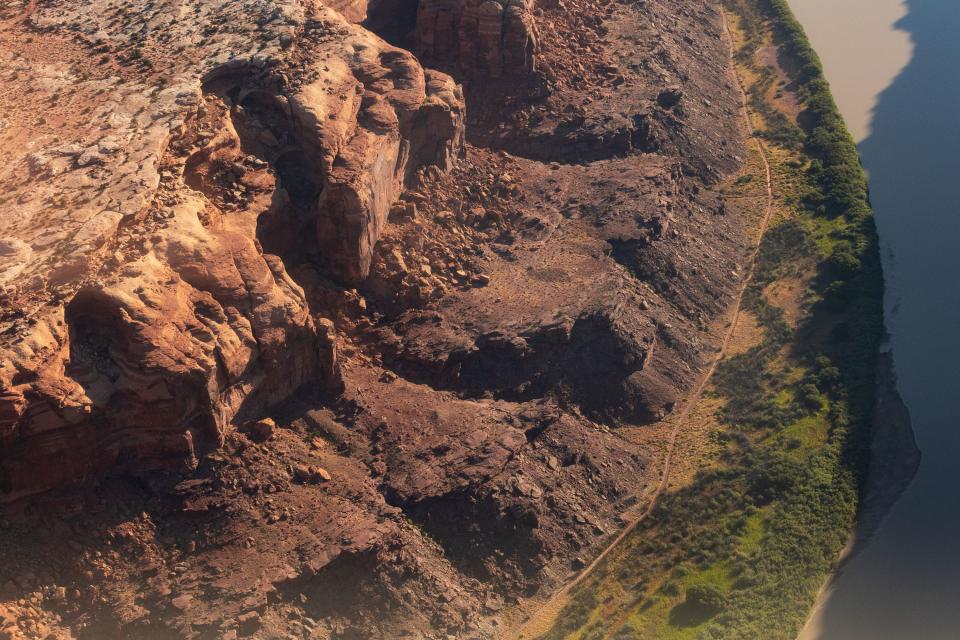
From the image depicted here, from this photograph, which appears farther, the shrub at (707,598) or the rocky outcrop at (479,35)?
the rocky outcrop at (479,35)

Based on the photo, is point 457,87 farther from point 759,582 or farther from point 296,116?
point 759,582

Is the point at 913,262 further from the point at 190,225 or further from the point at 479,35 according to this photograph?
the point at 190,225

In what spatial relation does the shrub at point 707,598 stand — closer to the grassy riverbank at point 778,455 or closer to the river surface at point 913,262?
the grassy riverbank at point 778,455

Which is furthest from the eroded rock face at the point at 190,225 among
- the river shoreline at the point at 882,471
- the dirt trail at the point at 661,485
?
the river shoreline at the point at 882,471

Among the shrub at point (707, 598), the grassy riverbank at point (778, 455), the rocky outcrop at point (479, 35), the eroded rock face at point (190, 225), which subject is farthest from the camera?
the rocky outcrop at point (479, 35)

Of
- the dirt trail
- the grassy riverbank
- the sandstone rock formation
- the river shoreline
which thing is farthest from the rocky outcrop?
the river shoreline

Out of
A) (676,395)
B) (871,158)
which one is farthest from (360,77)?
(871,158)

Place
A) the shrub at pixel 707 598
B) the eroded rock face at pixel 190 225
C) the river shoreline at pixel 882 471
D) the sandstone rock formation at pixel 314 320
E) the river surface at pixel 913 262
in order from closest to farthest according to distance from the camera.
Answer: the eroded rock face at pixel 190 225
the sandstone rock formation at pixel 314 320
the shrub at pixel 707 598
the river surface at pixel 913 262
the river shoreline at pixel 882 471
